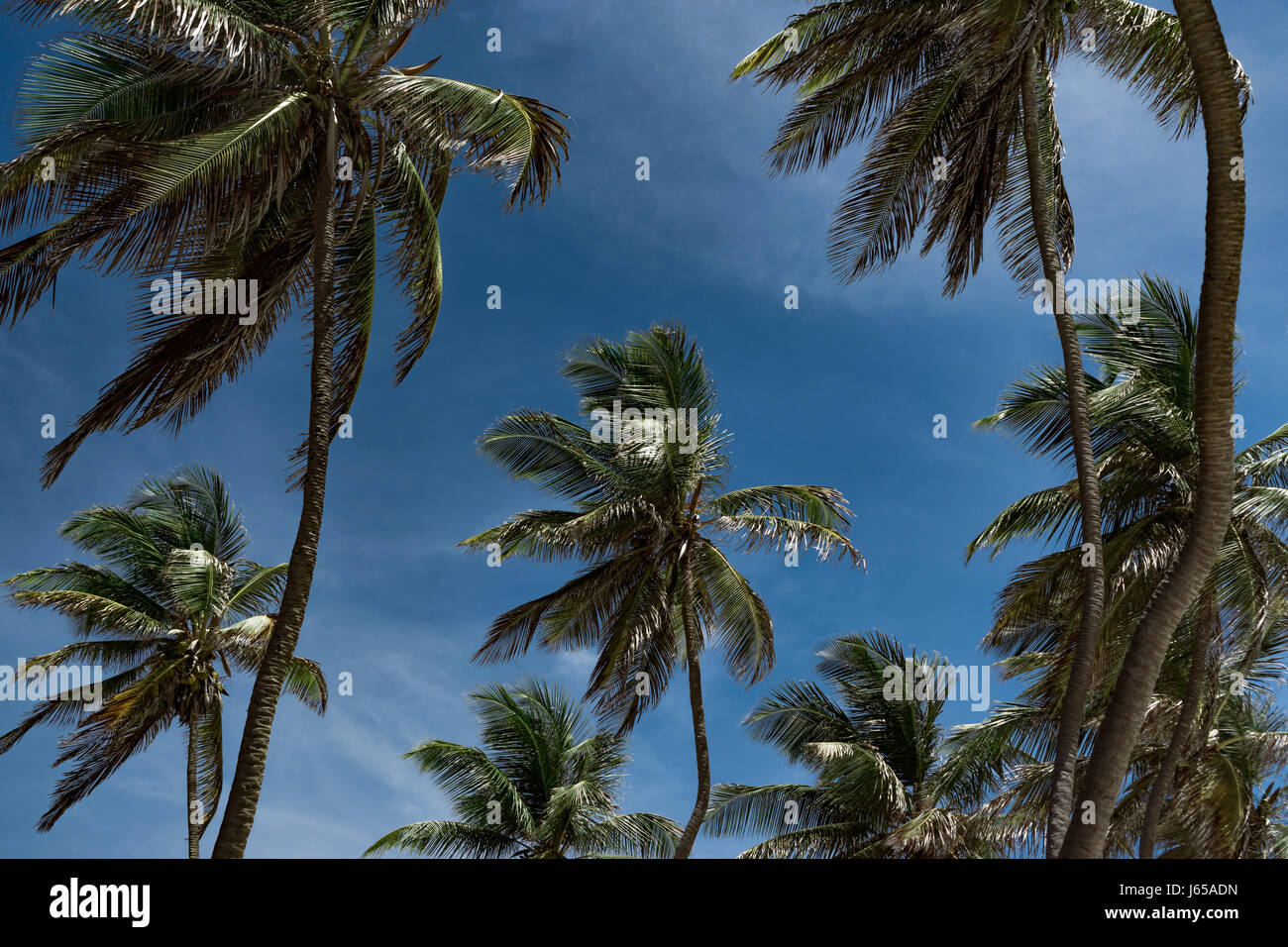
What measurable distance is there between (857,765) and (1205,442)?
12.3 m

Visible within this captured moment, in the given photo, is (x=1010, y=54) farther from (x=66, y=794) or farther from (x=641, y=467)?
(x=66, y=794)

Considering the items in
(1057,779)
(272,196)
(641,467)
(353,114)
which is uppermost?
(353,114)

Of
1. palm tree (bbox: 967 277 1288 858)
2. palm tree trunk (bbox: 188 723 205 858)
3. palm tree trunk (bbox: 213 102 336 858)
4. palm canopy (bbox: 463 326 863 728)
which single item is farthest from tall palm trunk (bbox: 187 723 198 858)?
palm tree (bbox: 967 277 1288 858)

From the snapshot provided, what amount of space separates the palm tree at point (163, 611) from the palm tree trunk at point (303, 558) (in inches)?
419

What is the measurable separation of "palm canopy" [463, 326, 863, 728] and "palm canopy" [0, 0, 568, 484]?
572 cm

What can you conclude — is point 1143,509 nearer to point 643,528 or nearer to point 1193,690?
point 1193,690

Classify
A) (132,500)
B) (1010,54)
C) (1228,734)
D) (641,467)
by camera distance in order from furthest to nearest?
(132,500) < (1228,734) < (641,467) < (1010,54)

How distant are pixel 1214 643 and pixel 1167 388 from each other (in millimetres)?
4027

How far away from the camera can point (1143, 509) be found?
14734 mm

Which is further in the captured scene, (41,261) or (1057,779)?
(41,261)

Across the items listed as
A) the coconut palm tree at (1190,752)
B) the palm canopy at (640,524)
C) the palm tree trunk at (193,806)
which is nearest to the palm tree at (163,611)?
the palm tree trunk at (193,806)
